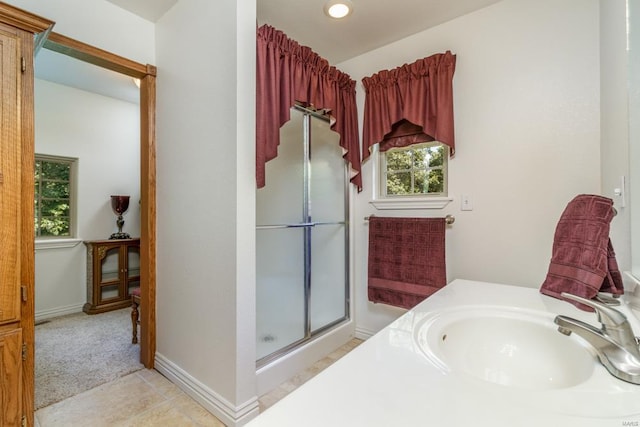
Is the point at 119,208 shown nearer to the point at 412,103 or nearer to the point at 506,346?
the point at 412,103

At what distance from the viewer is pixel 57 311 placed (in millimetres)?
3266

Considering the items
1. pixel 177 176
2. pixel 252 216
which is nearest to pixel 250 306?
pixel 252 216

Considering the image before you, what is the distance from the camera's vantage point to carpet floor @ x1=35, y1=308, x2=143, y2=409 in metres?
1.96

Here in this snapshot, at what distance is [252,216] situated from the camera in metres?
1.64

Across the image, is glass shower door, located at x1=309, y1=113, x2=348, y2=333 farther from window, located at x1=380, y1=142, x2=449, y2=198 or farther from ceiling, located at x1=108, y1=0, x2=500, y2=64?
ceiling, located at x1=108, y1=0, x2=500, y2=64

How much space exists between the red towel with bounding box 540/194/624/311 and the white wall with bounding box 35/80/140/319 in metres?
4.39

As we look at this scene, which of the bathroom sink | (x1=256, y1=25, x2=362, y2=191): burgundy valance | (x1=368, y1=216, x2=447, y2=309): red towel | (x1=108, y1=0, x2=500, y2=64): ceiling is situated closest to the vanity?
the bathroom sink

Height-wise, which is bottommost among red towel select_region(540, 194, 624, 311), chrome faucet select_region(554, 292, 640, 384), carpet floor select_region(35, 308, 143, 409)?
carpet floor select_region(35, 308, 143, 409)

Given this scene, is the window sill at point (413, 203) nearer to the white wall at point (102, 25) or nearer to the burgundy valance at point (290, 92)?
the burgundy valance at point (290, 92)

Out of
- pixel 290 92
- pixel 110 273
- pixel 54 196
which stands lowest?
pixel 110 273

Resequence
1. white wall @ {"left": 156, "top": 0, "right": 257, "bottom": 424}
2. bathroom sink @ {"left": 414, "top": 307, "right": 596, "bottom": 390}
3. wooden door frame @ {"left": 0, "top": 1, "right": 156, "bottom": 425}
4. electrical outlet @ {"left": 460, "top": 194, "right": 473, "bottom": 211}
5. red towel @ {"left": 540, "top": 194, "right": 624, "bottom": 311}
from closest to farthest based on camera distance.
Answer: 1. bathroom sink @ {"left": 414, "top": 307, "right": 596, "bottom": 390}
2. red towel @ {"left": 540, "top": 194, "right": 624, "bottom": 311}
3. wooden door frame @ {"left": 0, "top": 1, "right": 156, "bottom": 425}
4. white wall @ {"left": 156, "top": 0, "right": 257, "bottom": 424}
5. electrical outlet @ {"left": 460, "top": 194, "right": 473, "bottom": 211}

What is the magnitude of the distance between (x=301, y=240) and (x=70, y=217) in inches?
122

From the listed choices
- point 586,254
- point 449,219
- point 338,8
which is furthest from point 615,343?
point 338,8

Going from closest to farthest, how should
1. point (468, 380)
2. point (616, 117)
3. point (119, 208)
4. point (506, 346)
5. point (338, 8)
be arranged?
point (468, 380)
point (506, 346)
point (616, 117)
point (338, 8)
point (119, 208)
